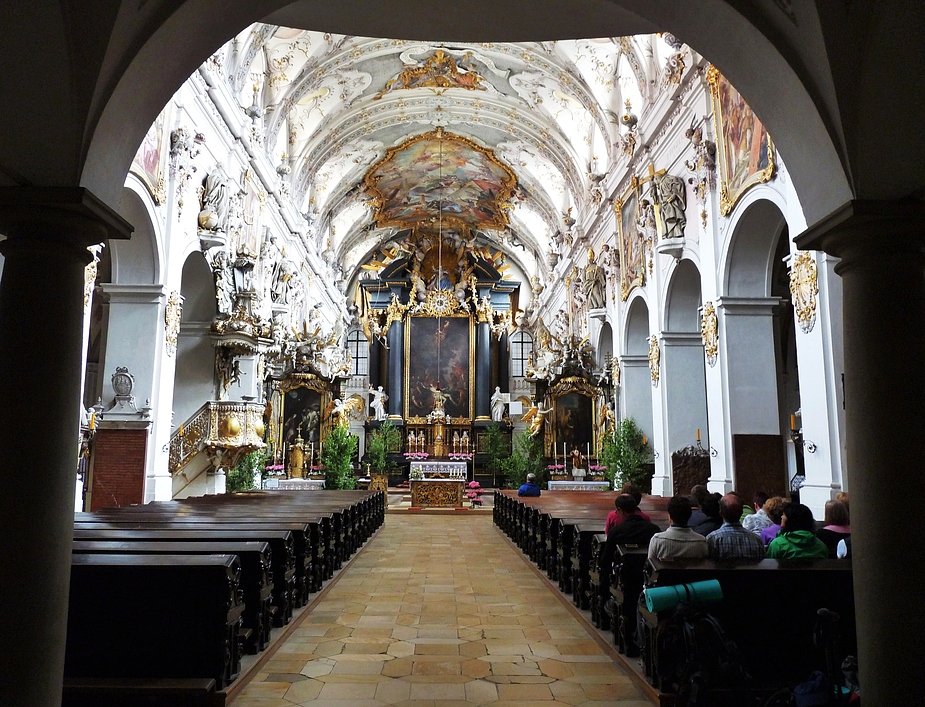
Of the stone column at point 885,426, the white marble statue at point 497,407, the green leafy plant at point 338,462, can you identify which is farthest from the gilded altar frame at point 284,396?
the stone column at point 885,426

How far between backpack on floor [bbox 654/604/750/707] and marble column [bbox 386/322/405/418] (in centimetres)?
2604

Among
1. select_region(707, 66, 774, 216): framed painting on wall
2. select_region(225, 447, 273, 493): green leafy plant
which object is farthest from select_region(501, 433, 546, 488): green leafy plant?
select_region(707, 66, 774, 216): framed painting on wall

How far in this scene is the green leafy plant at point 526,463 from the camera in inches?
739

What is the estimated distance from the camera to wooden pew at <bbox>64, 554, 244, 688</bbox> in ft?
12.6

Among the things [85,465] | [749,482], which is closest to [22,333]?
[85,465]

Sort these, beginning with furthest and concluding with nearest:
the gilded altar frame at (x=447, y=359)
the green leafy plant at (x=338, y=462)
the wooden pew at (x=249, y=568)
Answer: the gilded altar frame at (x=447, y=359) < the green leafy plant at (x=338, y=462) < the wooden pew at (x=249, y=568)

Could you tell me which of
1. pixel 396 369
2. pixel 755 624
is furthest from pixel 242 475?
pixel 396 369

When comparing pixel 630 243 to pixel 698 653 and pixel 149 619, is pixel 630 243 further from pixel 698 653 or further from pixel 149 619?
pixel 149 619

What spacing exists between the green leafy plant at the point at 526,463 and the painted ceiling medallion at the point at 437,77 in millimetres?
9693

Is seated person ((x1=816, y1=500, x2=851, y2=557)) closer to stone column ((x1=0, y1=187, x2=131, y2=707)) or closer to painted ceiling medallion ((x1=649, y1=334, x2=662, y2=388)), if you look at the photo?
stone column ((x1=0, y1=187, x2=131, y2=707))

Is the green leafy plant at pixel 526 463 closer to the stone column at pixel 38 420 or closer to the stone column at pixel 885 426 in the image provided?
the stone column at pixel 885 426

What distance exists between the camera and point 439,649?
16.6ft

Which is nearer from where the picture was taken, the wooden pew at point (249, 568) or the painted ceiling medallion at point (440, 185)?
the wooden pew at point (249, 568)

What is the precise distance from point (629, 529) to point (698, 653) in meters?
1.79
